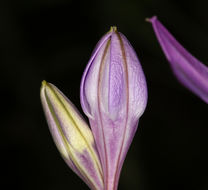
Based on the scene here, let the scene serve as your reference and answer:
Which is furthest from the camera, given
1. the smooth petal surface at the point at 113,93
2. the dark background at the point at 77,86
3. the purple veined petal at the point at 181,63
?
the dark background at the point at 77,86

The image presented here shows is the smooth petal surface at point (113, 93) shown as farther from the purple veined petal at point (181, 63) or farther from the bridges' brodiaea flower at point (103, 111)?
the purple veined petal at point (181, 63)

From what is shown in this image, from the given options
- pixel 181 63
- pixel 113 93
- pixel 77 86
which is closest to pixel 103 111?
pixel 113 93

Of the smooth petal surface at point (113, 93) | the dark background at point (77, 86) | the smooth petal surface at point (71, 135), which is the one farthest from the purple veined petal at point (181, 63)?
the dark background at point (77, 86)

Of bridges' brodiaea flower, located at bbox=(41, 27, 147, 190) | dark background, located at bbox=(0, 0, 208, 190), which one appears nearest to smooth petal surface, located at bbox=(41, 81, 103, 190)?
bridges' brodiaea flower, located at bbox=(41, 27, 147, 190)

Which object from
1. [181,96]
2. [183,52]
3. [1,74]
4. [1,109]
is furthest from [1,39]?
[183,52]

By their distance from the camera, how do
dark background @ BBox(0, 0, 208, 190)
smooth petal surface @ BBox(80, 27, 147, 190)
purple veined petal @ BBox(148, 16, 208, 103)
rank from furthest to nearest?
dark background @ BBox(0, 0, 208, 190) < smooth petal surface @ BBox(80, 27, 147, 190) < purple veined petal @ BBox(148, 16, 208, 103)

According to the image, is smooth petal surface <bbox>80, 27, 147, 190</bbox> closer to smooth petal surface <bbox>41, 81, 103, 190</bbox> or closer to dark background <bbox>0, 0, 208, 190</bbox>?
smooth petal surface <bbox>41, 81, 103, 190</bbox>

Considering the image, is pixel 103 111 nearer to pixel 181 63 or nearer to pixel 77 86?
pixel 181 63
